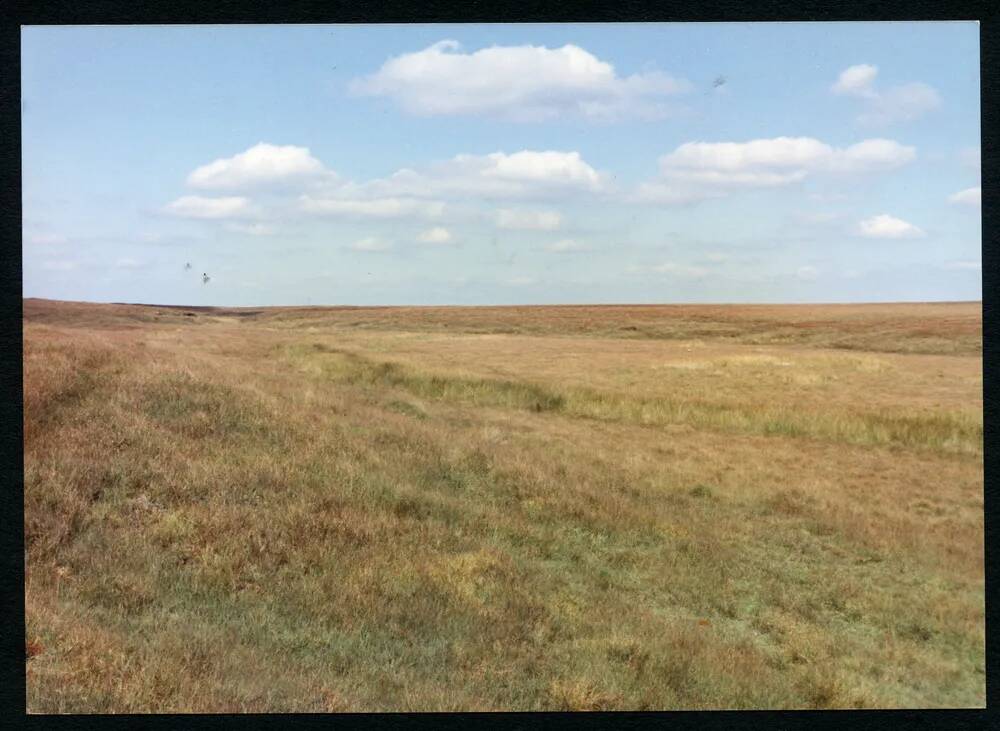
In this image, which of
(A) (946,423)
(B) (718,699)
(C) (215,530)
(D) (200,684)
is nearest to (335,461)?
(C) (215,530)

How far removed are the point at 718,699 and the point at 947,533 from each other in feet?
16.8

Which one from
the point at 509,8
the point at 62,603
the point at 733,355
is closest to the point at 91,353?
the point at 62,603

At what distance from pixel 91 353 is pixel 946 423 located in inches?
761

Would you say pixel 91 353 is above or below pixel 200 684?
above

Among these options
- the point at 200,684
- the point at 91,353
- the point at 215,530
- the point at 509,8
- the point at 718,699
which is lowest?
the point at 718,699

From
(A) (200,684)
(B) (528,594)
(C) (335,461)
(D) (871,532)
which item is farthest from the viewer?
(C) (335,461)

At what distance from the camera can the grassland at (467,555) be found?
6.17 meters

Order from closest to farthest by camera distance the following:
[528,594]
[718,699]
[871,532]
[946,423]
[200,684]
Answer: [200,684] → [718,699] → [528,594] → [871,532] → [946,423]

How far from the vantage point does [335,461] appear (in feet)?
37.7

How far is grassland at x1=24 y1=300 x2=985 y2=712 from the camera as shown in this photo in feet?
20.2

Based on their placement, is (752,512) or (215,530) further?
(752,512)

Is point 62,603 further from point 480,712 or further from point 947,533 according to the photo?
point 947,533

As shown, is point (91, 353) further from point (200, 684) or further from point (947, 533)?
point (947, 533)

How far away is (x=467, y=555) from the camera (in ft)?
28.4
